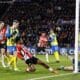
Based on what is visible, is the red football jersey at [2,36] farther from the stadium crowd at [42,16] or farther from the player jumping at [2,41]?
the stadium crowd at [42,16]

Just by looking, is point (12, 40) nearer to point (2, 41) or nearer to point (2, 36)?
point (2, 41)

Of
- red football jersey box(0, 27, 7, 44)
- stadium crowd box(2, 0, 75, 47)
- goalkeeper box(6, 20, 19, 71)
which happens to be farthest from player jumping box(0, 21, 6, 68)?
stadium crowd box(2, 0, 75, 47)

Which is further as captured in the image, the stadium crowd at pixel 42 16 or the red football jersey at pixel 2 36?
the stadium crowd at pixel 42 16

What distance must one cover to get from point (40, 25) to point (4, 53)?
57.8 ft

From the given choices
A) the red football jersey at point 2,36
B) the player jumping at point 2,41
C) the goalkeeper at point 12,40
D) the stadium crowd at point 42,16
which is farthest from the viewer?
the stadium crowd at point 42,16

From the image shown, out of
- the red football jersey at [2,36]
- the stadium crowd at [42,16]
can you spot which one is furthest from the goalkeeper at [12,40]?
the stadium crowd at [42,16]

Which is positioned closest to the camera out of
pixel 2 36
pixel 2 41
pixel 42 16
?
pixel 2 41

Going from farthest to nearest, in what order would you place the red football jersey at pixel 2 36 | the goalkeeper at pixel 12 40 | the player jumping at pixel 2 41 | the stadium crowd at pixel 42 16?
the stadium crowd at pixel 42 16, the red football jersey at pixel 2 36, the player jumping at pixel 2 41, the goalkeeper at pixel 12 40

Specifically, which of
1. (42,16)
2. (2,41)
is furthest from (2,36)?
(42,16)

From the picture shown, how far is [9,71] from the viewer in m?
16.8

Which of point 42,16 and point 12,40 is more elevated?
point 42,16

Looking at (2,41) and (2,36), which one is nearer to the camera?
(2,41)

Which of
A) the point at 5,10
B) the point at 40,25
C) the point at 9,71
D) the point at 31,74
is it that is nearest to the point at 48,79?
the point at 31,74

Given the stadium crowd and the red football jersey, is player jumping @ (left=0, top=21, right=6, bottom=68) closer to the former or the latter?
the red football jersey
